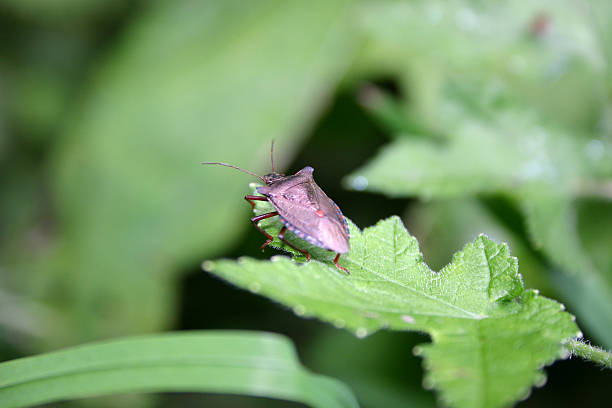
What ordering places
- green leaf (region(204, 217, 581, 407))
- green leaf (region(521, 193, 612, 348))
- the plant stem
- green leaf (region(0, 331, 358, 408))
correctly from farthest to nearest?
green leaf (region(521, 193, 612, 348))
green leaf (region(0, 331, 358, 408))
the plant stem
green leaf (region(204, 217, 581, 407))

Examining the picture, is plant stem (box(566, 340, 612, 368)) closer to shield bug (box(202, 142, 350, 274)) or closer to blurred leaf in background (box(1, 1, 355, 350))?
shield bug (box(202, 142, 350, 274))

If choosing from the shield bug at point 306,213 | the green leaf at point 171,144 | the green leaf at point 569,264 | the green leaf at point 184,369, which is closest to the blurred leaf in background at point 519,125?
the green leaf at point 569,264

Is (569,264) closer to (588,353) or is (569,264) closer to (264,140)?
(588,353)

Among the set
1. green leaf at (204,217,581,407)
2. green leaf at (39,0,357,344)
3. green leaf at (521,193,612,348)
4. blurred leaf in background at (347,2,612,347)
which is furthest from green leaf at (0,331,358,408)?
green leaf at (39,0,357,344)

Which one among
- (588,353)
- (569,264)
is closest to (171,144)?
(569,264)

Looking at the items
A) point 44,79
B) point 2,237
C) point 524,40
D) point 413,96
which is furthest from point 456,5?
point 2,237
